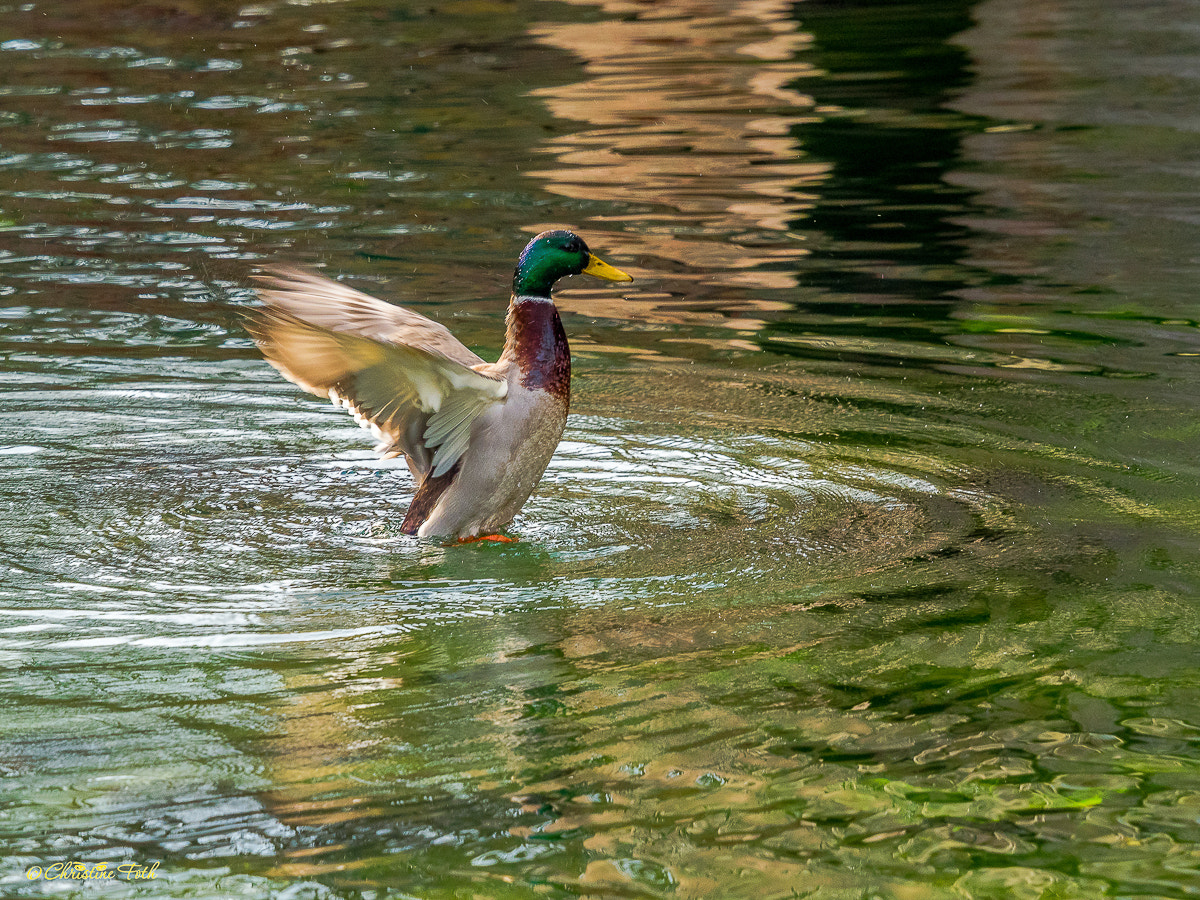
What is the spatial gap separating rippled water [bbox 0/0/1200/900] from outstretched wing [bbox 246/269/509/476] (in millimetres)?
428

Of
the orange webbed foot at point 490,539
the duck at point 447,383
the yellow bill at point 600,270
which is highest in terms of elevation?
the yellow bill at point 600,270

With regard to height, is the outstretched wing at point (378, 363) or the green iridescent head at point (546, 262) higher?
the green iridescent head at point (546, 262)

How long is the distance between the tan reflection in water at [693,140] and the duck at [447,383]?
9.99 feet

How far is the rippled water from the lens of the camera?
3.27 m

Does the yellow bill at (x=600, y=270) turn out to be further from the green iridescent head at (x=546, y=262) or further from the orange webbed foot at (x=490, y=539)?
the orange webbed foot at (x=490, y=539)

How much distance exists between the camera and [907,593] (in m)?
4.58

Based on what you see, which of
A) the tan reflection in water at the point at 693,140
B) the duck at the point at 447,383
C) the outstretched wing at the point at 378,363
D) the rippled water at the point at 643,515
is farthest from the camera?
the tan reflection in water at the point at 693,140

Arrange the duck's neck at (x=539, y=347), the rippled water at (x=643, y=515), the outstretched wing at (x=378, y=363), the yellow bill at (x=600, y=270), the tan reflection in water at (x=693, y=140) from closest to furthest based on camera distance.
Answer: the rippled water at (x=643, y=515)
the outstretched wing at (x=378, y=363)
the duck's neck at (x=539, y=347)
the yellow bill at (x=600, y=270)
the tan reflection in water at (x=693, y=140)

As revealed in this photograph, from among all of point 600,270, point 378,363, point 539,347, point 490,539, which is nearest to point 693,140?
point 600,270

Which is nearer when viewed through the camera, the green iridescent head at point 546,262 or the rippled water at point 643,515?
the rippled water at point 643,515

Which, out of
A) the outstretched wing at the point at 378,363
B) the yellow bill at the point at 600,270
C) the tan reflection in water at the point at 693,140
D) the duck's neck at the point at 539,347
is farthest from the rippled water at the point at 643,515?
the yellow bill at the point at 600,270

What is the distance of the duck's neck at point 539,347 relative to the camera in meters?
5.13

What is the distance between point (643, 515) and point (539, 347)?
73cm

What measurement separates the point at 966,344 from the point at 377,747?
4878 millimetres
